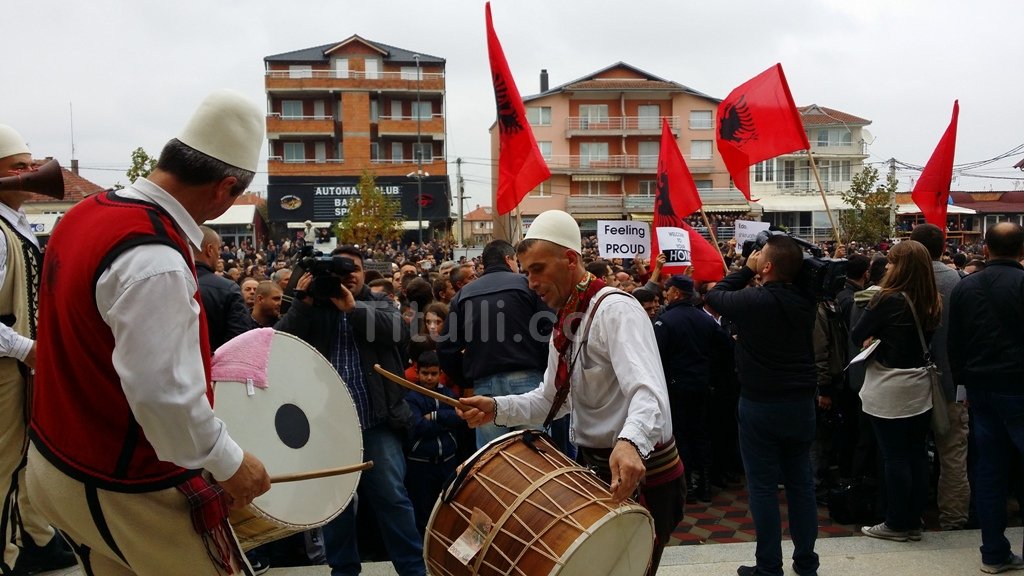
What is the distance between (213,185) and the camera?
2488 mm

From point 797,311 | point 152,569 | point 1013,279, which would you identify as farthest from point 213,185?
point 1013,279

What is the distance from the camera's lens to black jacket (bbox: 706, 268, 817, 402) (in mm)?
4566

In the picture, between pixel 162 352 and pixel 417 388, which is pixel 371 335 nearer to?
pixel 417 388

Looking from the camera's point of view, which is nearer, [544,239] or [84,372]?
[84,372]

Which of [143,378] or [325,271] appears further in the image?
[325,271]

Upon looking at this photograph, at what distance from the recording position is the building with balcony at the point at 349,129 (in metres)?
54.9

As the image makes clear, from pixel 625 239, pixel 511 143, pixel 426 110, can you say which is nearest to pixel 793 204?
pixel 426 110

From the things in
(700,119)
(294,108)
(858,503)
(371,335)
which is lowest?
(858,503)

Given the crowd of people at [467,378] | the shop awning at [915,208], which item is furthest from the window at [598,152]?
the crowd of people at [467,378]

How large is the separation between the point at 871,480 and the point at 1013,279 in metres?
2.09

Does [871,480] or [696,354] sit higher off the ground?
[696,354]

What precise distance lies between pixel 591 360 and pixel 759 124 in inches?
232

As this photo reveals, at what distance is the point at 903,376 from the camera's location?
535 centimetres

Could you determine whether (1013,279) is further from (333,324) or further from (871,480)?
(333,324)
